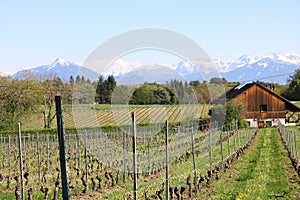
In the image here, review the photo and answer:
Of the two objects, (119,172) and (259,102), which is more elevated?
(259,102)

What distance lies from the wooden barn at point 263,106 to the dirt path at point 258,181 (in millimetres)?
41372

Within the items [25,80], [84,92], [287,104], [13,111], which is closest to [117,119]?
[84,92]

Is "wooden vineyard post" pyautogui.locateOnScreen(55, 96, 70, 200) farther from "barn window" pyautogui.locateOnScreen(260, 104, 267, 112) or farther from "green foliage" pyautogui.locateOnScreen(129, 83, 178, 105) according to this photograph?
"barn window" pyautogui.locateOnScreen(260, 104, 267, 112)

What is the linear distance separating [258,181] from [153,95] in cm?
480

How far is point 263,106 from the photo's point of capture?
62344 millimetres

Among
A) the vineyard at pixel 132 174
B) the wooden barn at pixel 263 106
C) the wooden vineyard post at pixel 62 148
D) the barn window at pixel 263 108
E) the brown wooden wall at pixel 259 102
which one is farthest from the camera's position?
the barn window at pixel 263 108

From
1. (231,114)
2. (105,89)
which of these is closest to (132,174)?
(105,89)

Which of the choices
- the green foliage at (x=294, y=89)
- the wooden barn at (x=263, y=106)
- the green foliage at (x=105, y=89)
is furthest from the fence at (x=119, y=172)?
the green foliage at (x=294, y=89)

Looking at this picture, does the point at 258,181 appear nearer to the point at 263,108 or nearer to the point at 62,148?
the point at 62,148

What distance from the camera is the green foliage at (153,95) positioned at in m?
15.1

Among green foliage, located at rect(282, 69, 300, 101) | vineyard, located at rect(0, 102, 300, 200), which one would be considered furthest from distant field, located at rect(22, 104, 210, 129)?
green foliage, located at rect(282, 69, 300, 101)

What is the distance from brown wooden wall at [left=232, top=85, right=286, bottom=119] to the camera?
6134 cm

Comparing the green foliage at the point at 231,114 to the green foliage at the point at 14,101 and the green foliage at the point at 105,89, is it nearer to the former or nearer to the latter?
the green foliage at the point at 14,101

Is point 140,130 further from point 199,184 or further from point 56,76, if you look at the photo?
point 56,76
